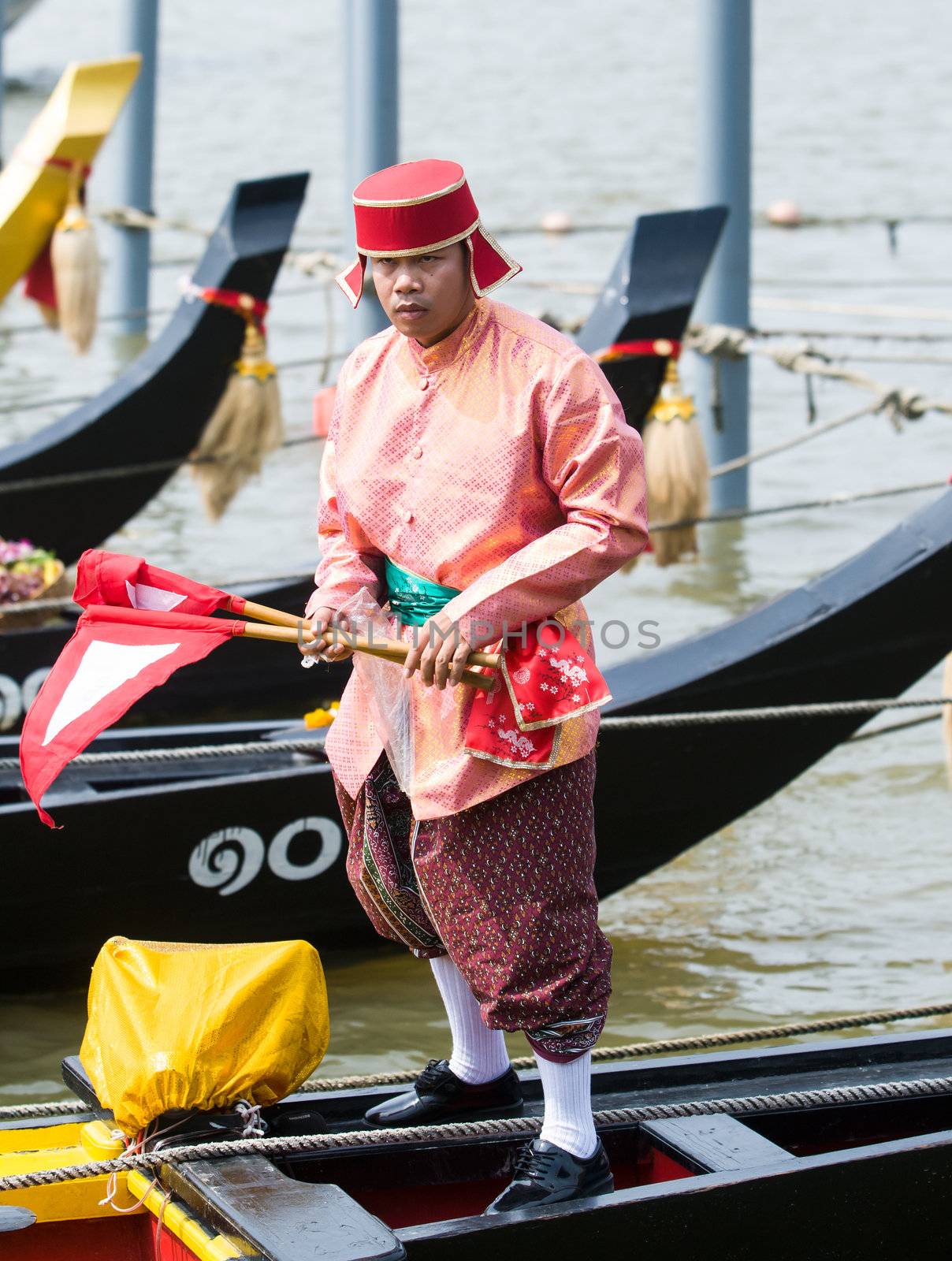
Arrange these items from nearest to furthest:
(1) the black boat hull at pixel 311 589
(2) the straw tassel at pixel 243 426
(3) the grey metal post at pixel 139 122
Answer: (1) the black boat hull at pixel 311 589 → (2) the straw tassel at pixel 243 426 → (3) the grey metal post at pixel 139 122

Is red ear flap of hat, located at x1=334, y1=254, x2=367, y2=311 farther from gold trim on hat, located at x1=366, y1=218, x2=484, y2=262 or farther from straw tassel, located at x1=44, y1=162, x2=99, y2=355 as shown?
straw tassel, located at x1=44, y1=162, x2=99, y2=355

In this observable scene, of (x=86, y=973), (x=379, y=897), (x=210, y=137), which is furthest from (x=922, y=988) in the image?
(x=210, y=137)

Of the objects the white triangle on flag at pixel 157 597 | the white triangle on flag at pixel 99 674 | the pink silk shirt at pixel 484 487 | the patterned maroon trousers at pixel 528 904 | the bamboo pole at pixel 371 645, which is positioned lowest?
the patterned maroon trousers at pixel 528 904

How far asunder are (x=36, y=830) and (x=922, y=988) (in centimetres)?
179

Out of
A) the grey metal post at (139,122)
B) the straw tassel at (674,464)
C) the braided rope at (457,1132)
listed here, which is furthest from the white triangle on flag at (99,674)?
the grey metal post at (139,122)

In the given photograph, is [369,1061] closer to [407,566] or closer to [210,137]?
[407,566]

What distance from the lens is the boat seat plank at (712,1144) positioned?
229 centimetres

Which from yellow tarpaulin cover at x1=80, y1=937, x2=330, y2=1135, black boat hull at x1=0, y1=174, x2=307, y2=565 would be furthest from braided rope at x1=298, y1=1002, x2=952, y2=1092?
black boat hull at x1=0, y1=174, x2=307, y2=565

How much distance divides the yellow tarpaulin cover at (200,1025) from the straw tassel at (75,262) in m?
4.79

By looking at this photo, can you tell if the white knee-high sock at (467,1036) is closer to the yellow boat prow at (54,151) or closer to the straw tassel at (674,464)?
the straw tassel at (674,464)

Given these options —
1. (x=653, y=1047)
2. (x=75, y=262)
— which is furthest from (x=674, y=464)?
(x=653, y=1047)

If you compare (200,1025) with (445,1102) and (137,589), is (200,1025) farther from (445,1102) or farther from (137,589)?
(137,589)

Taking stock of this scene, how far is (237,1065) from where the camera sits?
2.35 metres

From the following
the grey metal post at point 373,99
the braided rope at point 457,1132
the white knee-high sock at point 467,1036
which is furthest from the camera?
the grey metal post at point 373,99
